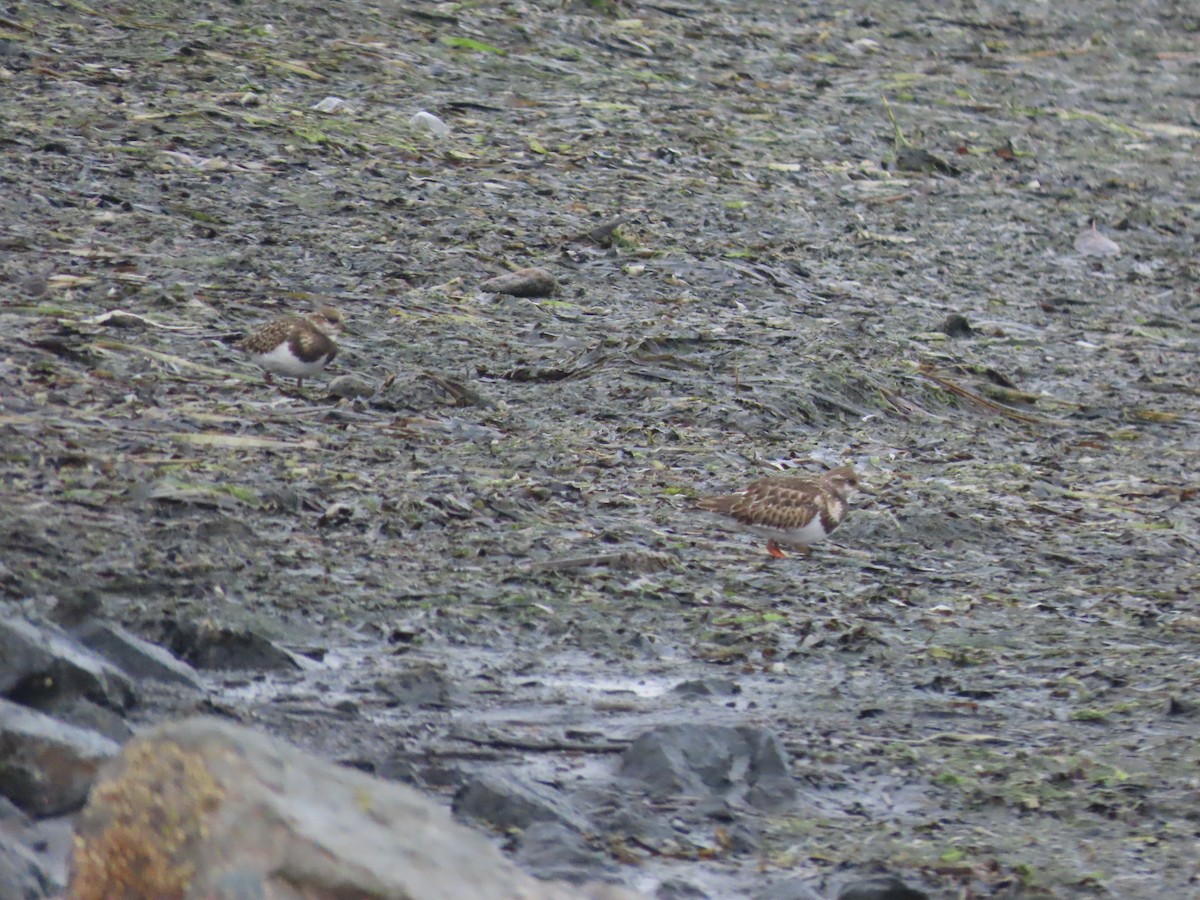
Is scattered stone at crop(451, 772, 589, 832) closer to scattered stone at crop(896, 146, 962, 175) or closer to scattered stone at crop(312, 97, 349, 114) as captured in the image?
scattered stone at crop(312, 97, 349, 114)

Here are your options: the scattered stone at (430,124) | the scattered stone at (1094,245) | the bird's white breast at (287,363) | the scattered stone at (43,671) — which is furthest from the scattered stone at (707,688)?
the scattered stone at (1094,245)

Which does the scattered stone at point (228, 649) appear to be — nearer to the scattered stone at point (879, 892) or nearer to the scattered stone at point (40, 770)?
the scattered stone at point (40, 770)

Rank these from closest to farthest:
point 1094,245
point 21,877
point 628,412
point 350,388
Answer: point 21,877 → point 350,388 → point 628,412 → point 1094,245

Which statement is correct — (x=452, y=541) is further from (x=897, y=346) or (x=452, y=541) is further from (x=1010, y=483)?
(x=897, y=346)

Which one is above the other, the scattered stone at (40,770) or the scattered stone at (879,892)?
the scattered stone at (40,770)

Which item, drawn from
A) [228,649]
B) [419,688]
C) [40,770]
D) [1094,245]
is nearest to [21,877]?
[40,770]

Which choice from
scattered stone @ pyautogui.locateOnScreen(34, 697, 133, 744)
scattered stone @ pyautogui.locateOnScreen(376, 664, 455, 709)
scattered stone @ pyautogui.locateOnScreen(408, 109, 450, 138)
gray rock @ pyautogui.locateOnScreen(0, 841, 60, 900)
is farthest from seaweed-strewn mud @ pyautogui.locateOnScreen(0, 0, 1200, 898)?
gray rock @ pyautogui.locateOnScreen(0, 841, 60, 900)

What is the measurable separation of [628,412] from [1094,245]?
222 inches

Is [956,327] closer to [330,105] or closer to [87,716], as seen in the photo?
[330,105]

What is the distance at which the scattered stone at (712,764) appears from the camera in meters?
5.14

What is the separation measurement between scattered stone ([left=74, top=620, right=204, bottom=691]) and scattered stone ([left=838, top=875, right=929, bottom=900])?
6.48 feet

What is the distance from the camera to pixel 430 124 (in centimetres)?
1189

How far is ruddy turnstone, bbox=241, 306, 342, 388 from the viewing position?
25.3ft

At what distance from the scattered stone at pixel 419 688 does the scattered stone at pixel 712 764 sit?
0.62m
